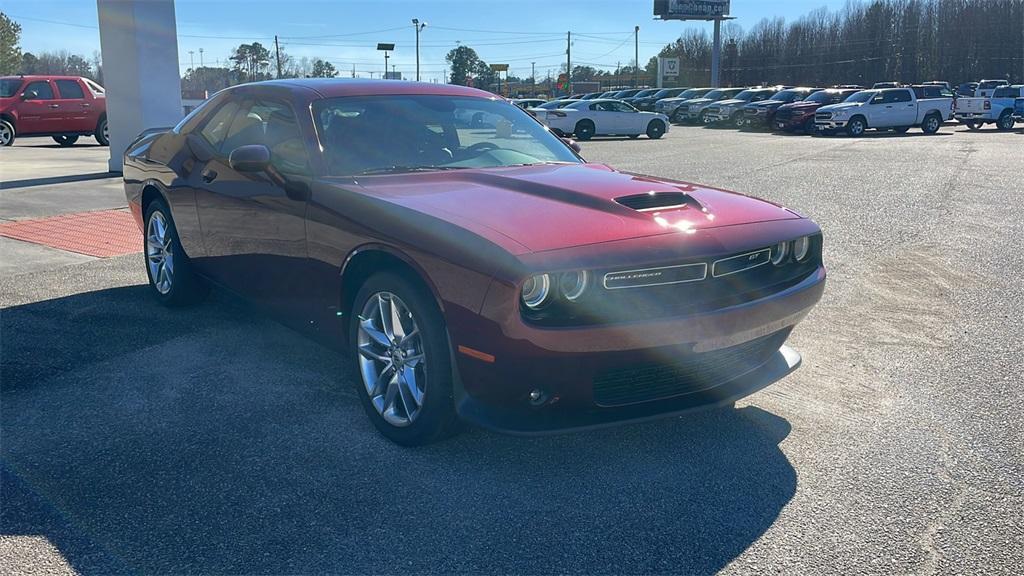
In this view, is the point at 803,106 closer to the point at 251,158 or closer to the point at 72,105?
the point at 72,105

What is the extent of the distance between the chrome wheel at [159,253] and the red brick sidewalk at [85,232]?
1.91 meters

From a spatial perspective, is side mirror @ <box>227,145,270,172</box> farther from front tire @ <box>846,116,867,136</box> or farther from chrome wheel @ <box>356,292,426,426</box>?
front tire @ <box>846,116,867,136</box>

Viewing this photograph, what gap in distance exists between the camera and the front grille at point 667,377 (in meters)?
3.26

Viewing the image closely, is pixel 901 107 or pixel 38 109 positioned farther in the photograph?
pixel 901 107

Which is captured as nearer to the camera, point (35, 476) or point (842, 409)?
point (35, 476)

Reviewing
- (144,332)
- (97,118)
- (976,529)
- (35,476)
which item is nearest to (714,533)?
(976,529)

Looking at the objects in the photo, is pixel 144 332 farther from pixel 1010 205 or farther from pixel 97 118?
pixel 97 118

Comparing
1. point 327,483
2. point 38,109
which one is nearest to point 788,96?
point 38,109

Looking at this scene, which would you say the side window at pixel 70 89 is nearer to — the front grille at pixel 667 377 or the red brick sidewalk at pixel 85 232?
the red brick sidewalk at pixel 85 232

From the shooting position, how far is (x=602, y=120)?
1147 inches

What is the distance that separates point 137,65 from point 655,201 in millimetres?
12867

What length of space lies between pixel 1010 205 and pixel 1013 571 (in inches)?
385

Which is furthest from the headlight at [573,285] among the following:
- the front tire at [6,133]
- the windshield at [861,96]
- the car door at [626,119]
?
the windshield at [861,96]

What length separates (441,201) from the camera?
11.9ft
